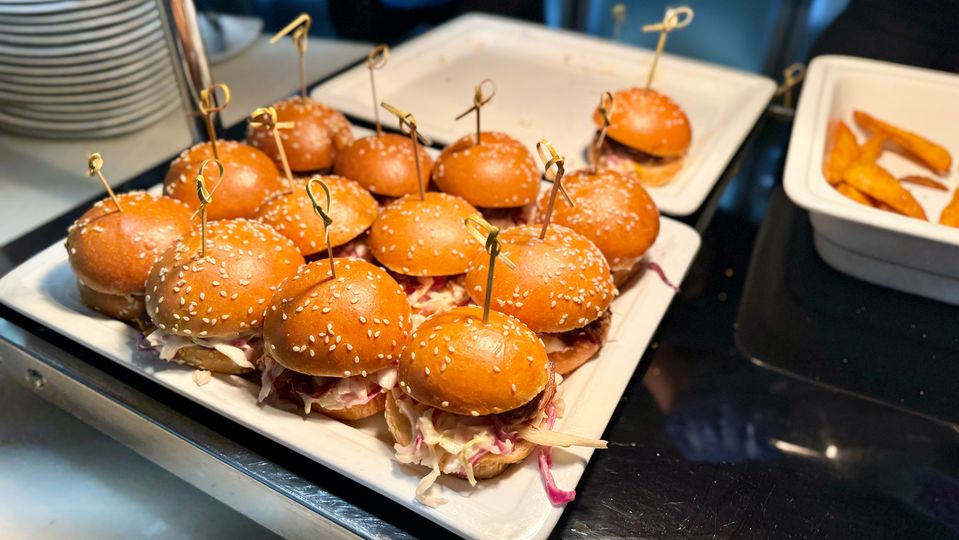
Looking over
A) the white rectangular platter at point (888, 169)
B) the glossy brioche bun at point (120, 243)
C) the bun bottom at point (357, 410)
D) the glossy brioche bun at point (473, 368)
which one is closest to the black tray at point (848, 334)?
the white rectangular platter at point (888, 169)

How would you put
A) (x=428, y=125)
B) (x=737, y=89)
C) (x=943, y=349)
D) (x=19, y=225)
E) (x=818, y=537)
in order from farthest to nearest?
1. (x=737, y=89)
2. (x=428, y=125)
3. (x=19, y=225)
4. (x=943, y=349)
5. (x=818, y=537)

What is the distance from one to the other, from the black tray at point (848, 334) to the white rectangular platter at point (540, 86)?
0.52m

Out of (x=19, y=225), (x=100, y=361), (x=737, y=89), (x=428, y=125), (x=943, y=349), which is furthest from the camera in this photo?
(x=737, y=89)

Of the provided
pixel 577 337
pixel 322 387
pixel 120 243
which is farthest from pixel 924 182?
pixel 120 243

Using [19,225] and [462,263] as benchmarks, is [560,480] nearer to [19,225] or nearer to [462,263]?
[462,263]

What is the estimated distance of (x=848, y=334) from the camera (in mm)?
2111

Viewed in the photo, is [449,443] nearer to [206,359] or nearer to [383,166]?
[206,359]

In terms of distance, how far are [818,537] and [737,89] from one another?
93.1 inches

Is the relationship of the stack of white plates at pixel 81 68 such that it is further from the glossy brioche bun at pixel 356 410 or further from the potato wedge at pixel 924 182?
the potato wedge at pixel 924 182

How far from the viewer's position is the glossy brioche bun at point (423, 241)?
72.2 inches

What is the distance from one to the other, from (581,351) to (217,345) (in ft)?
3.04

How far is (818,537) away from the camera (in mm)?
1561

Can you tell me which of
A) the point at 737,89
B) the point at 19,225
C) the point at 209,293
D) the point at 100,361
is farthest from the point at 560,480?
the point at 737,89

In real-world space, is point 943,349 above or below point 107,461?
above
